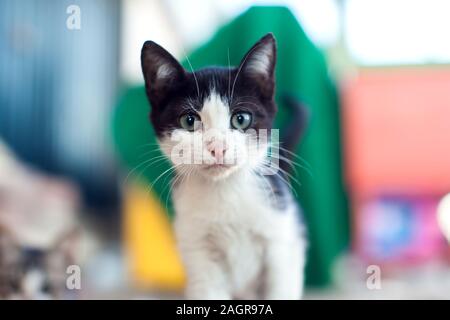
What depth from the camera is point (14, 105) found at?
2.06 meters

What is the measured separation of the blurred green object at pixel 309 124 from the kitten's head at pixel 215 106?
0.12ft

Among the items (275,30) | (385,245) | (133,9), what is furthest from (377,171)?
(275,30)

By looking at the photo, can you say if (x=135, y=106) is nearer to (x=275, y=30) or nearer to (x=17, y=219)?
(x=275, y=30)

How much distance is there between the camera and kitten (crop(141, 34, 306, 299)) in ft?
2.10

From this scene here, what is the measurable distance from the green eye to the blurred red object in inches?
34.9

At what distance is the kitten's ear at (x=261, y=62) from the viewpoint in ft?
2.04

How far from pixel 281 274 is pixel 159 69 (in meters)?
0.35

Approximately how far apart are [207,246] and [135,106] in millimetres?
433

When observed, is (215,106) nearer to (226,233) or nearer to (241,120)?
(241,120)

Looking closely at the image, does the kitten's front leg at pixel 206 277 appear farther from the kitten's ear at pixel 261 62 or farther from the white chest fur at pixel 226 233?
the kitten's ear at pixel 261 62

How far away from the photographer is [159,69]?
64cm

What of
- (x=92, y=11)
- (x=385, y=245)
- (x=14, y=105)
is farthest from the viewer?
(x=14, y=105)

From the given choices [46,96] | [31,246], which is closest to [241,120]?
[31,246]

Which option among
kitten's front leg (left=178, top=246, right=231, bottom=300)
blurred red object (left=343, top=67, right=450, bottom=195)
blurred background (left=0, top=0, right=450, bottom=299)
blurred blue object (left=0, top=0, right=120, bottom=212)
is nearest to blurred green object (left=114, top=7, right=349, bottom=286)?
blurred background (left=0, top=0, right=450, bottom=299)
